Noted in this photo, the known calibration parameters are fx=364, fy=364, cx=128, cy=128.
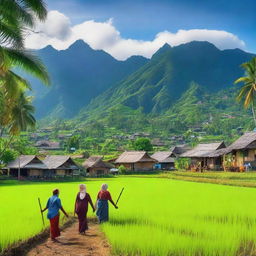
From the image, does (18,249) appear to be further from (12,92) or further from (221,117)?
(221,117)

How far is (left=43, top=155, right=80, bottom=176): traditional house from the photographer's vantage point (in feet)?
185

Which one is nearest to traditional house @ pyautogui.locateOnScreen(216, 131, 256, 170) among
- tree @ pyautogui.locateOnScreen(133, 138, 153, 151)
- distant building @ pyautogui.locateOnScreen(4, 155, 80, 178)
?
distant building @ pyautogui.locateOnScreen(4, 155, 80, 178)

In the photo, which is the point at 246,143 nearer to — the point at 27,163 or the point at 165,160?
the point at 27,163

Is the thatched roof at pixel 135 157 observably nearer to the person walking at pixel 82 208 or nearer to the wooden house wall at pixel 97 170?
the wooden house wall at pixel 97 170

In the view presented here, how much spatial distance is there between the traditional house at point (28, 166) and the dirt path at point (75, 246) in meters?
45.0

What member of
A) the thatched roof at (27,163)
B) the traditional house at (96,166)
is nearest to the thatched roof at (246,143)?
the traditional house at (96,166)

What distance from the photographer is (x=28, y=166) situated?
54.1m

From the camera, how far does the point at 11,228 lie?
10.5 metres

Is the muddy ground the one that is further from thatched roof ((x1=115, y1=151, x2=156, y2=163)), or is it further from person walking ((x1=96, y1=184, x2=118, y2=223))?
thatched roof ((x1=115, y1=151, x2=156, y2=163))

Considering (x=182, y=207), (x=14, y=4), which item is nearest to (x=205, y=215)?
(x=182, y=207)

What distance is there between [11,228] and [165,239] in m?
4.70

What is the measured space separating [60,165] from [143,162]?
15.8 meters

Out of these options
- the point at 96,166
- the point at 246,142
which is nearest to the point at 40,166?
the point at 96,166

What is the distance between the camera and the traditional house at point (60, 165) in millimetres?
56469
